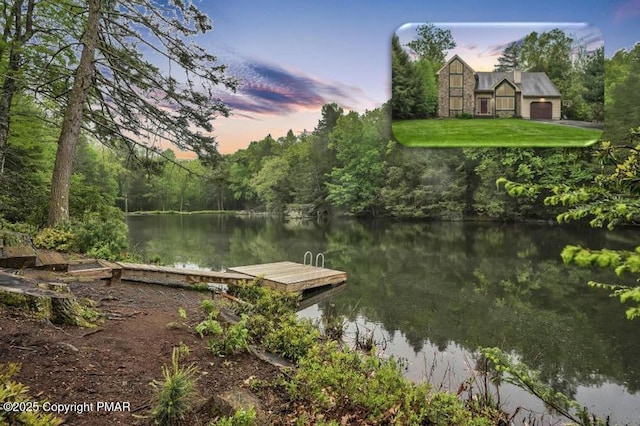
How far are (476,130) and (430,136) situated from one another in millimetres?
222

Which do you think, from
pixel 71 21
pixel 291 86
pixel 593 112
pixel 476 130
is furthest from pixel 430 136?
pixel 291 86

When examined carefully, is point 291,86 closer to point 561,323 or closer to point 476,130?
point 561,323

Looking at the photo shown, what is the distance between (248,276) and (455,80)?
4042 mm

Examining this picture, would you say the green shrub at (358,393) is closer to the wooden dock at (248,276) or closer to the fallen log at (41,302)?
the fallen log at (41,302)

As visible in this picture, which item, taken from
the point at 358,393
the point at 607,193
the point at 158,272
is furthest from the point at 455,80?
the point at 158,272

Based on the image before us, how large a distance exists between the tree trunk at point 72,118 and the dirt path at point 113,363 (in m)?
2.97

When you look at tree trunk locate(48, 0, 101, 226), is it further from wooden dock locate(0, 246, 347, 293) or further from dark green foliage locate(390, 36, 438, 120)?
dark green foliage locate(390, 36, 438, 120)

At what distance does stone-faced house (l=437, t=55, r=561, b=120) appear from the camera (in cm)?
196

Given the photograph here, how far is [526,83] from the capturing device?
2.02 m

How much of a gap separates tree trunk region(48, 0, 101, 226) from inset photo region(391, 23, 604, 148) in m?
4.49

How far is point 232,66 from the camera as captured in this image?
7242mm

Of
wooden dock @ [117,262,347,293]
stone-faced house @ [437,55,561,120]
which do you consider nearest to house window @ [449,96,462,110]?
stone-faced house @ [437,55,561,120]

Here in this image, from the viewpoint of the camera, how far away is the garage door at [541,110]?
1904mm

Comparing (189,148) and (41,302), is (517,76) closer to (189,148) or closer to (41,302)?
(41,302)
